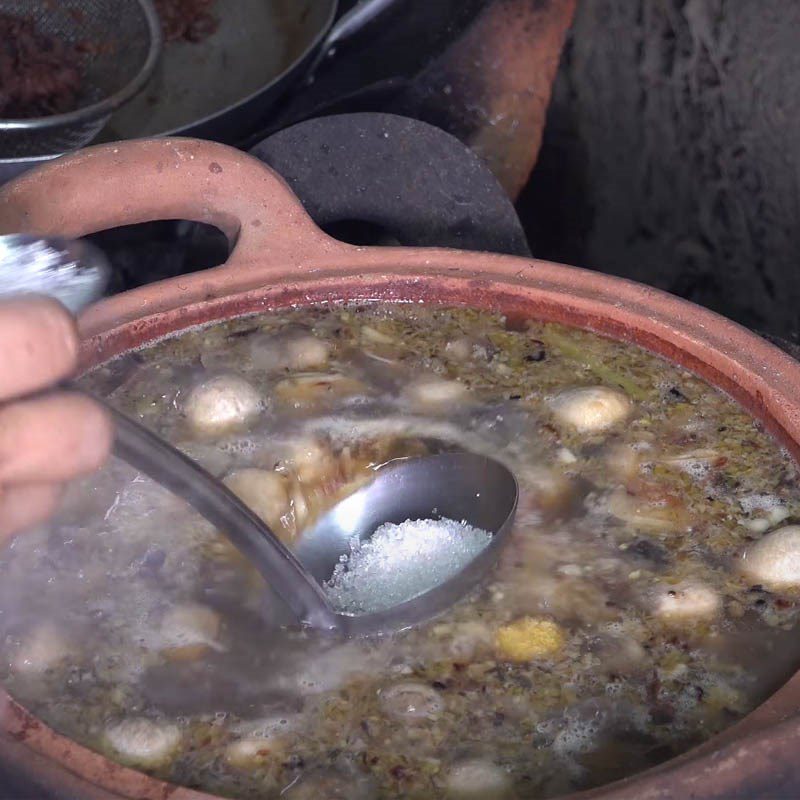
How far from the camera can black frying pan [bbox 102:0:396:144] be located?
2301 millimetres

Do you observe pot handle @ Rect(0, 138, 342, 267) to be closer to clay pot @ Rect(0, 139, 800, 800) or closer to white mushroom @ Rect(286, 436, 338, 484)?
clay pot @ Rect(0, 139, 800, 800)

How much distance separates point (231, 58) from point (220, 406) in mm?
1452

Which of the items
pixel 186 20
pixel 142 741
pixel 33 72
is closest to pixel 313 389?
pixel 142 741

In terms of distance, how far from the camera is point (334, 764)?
902mm

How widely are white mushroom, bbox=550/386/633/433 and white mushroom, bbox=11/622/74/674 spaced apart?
59 cm

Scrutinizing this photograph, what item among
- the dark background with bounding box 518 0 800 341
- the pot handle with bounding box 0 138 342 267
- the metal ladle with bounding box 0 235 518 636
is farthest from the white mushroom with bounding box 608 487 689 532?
the dark background with bounding box 518 0 800 341

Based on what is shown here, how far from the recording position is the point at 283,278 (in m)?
1.38

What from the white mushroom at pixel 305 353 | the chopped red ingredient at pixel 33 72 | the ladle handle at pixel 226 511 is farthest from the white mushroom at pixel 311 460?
the chopped red ingredient at pixel 33 72

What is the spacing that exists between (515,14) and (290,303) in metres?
1.20

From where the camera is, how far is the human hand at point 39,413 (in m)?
0.81

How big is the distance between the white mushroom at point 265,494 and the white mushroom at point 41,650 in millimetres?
246

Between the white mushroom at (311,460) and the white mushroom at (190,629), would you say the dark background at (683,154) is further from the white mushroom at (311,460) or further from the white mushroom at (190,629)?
the white mushroom at (190,629)

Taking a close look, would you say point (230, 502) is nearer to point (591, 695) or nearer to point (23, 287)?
point (23, 287)

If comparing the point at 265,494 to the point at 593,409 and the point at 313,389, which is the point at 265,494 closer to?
the point at 313,389
